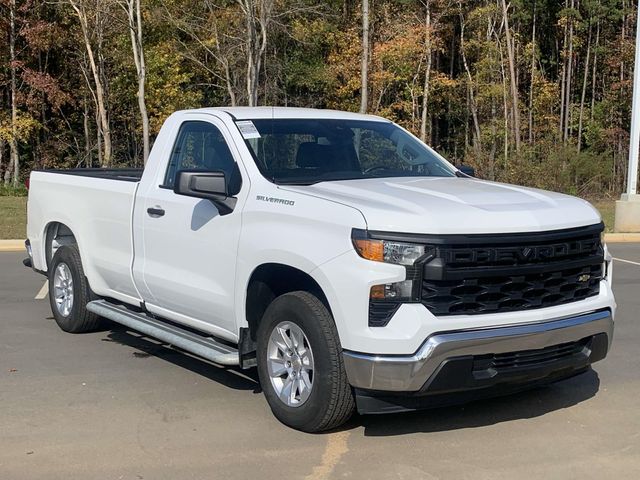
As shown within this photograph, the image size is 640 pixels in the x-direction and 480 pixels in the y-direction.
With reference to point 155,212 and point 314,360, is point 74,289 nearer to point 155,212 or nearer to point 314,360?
point 155,212

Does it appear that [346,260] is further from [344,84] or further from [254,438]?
[344,84]

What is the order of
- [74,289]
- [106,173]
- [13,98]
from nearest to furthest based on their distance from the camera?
[74,289] < [106,173] < [13,98]

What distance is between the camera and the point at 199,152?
6.01m

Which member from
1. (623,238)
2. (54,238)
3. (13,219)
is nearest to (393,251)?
(54,238)

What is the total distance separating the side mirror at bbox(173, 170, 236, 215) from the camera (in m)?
5.10

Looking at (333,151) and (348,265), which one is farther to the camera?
(333,151)

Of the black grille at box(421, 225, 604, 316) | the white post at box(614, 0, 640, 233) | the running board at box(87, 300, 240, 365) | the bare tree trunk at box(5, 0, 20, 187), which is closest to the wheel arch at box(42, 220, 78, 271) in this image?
the running board at box(87, 300, 240, 365)

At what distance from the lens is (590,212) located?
4.98 m

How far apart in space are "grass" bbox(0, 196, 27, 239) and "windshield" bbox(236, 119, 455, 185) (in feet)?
32.4

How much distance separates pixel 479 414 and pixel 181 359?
2.59m

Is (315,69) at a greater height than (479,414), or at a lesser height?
greater

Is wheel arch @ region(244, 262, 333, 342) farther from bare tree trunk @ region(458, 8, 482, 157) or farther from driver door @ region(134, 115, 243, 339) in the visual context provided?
bare tree trunk @ region(458, 8, 482, 157)

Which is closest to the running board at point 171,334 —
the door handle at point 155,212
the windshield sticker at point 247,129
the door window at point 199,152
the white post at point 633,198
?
the door handle at point 155,212

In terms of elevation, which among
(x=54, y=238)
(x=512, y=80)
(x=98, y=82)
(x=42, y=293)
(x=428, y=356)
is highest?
(x=512, y=80)
